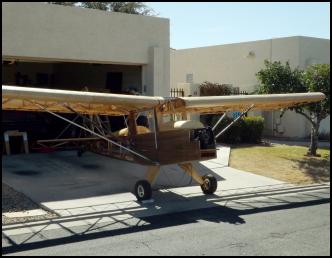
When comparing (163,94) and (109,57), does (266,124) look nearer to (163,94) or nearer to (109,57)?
(163,94)

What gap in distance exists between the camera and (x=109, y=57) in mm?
15492

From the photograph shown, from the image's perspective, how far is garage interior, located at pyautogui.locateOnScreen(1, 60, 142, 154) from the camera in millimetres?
17936

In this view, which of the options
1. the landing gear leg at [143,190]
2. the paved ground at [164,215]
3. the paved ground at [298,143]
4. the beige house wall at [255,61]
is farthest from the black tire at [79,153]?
the paved ground at [298,143]

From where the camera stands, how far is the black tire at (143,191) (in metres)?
10.2

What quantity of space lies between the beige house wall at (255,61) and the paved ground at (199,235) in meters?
14.6

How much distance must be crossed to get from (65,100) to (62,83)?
601 inches

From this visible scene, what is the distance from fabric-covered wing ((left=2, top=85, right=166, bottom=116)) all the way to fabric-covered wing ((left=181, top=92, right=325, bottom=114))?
2.82ft

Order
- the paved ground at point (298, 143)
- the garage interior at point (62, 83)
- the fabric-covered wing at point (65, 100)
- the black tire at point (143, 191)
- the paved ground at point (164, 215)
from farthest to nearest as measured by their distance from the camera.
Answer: the paved ground at point (298, 143), the garage interior at point (62, 83), the black tire at point (143, 191), the fabric-covered wing at point (65, 100), the paved ground at point (164, 215)

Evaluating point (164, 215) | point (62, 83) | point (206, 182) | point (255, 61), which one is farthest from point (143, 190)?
point (255, 61)

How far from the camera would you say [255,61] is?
25344 mm

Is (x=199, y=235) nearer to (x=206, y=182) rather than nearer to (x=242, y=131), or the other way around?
(x=206, y=182)

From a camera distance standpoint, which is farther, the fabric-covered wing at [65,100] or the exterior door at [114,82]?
the exterior door at [114,82]

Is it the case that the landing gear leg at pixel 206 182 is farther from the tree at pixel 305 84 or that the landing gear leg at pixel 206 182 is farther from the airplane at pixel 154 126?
the tree at pixel 305 84

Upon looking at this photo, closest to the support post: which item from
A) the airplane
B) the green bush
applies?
the airplane
